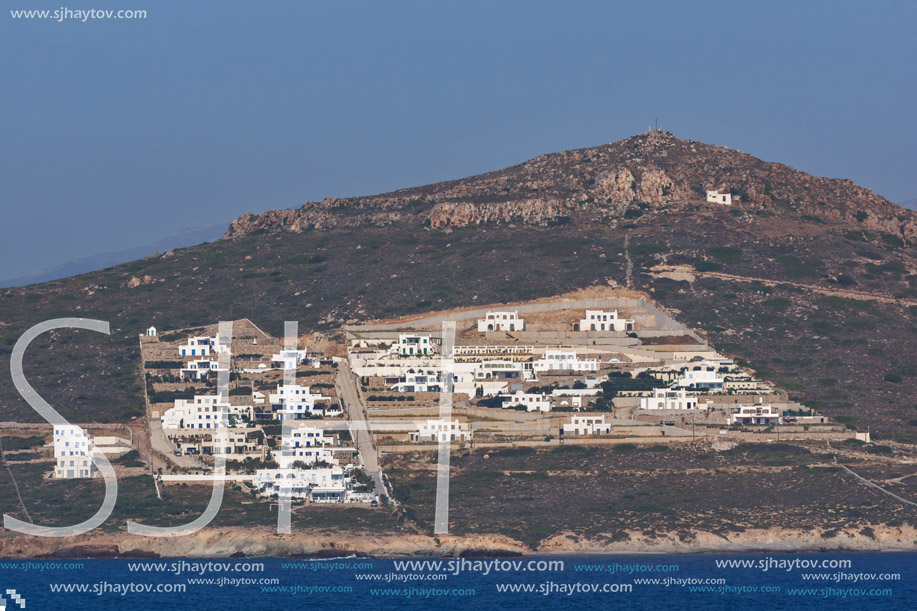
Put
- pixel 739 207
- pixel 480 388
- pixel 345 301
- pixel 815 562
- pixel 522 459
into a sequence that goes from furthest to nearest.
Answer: pixel 739 207
pixel 345 301
pixel 480 388
pixel 522 459
pixel 815 562

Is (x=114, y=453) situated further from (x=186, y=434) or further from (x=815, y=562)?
(x=815, y=562)

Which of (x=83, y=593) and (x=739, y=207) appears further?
(x=739, y=207)

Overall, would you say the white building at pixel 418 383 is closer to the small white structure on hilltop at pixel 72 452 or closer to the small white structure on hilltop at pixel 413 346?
the small white structure on hilltop at pixel 413 346

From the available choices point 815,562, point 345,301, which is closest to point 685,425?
point 815,562

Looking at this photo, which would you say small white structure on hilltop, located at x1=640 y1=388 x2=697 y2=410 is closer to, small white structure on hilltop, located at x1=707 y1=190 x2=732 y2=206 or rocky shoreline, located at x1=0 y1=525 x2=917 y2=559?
rocky shoreline, located at x1=0 y1=525 x2=917 y2=559

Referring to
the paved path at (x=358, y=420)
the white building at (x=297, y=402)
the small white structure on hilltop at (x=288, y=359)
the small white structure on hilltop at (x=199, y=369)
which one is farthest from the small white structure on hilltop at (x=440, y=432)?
the small white structure on hilltop at (x=199, y=369)

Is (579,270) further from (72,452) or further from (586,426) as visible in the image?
(72,452)
